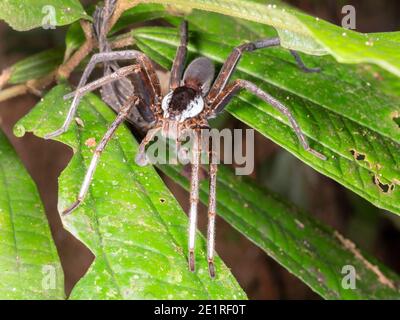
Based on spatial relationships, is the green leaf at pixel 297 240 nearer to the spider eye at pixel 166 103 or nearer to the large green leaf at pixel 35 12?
the spider eye at pixel 166 103

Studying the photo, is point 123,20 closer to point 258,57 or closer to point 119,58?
point 119,58

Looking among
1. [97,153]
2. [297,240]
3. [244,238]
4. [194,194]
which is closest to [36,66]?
[97,153]

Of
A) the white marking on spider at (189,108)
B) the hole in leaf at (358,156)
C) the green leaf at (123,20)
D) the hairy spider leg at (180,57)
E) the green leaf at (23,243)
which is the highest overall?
the green leaf at (123,20)

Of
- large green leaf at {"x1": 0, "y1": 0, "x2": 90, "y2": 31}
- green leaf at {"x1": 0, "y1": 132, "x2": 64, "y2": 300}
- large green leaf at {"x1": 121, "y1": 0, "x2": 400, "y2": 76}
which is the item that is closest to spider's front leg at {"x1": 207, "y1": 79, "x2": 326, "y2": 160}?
large green leaf at {"x1": 121, "y1": 0, "x2": 400, "y2": 76}

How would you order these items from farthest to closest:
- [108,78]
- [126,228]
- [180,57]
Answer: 1. [180,57]
2. [108,78]
3. [126,228]

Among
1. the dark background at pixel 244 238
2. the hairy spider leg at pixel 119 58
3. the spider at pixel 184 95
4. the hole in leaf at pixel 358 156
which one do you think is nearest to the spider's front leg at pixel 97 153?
the spider at pixel 184 95
